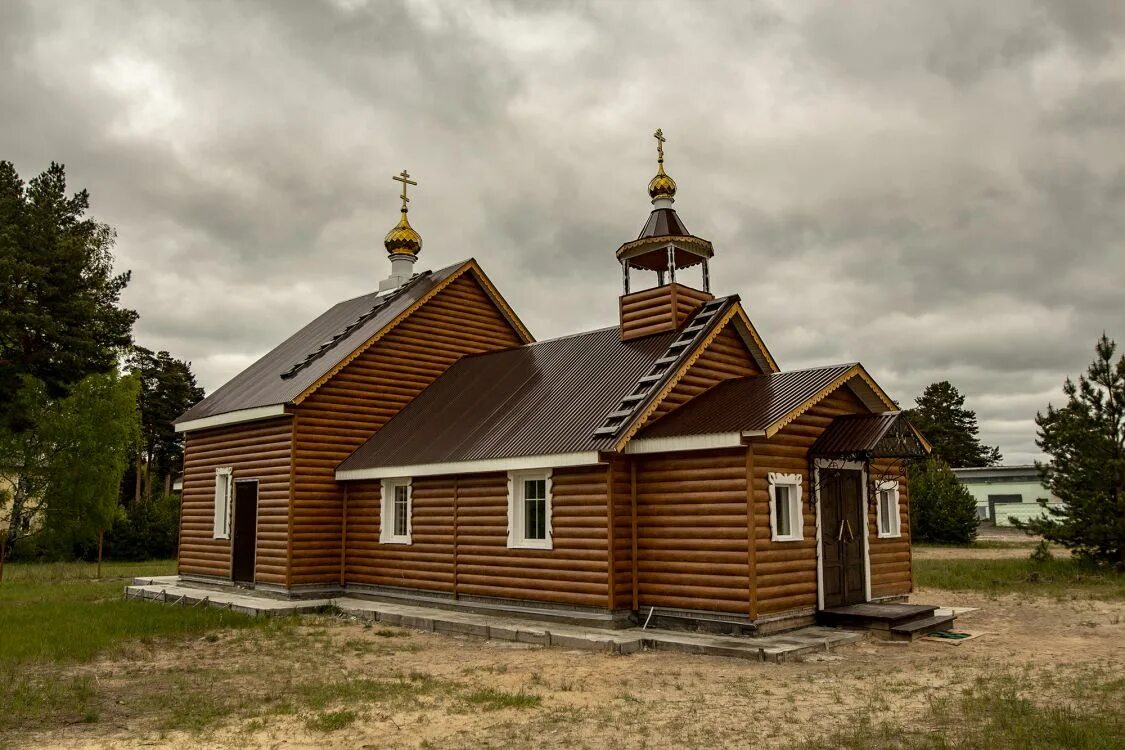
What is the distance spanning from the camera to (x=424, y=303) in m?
21.9

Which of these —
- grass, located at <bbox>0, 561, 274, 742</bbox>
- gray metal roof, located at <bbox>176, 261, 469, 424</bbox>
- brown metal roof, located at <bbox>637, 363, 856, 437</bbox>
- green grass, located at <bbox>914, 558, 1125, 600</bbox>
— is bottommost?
grass, located at <bbox>0, 561, 274, 742</bbox>

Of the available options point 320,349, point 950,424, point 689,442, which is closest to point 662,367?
point 689,442

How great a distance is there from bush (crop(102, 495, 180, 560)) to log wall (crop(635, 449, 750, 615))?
29.7 metres

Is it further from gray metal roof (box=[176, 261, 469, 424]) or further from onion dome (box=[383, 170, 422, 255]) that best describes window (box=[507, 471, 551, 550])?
onion dome (box=[383, 170, 422, 255])

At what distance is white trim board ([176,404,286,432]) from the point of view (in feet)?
62.1

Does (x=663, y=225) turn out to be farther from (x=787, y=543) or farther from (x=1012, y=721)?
(x=1012, y=721)

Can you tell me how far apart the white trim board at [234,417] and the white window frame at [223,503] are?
1.14 meters

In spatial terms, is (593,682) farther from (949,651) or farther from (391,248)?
(391,248)

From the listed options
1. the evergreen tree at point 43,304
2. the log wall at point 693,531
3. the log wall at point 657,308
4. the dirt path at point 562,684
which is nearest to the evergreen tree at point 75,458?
the evergreen tree at point 43,304

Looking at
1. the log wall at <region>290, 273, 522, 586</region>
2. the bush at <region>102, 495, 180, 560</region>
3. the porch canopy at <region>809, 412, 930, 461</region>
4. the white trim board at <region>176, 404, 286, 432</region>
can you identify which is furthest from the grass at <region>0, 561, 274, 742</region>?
the bush at <region>102, 495, 180, 560</region>

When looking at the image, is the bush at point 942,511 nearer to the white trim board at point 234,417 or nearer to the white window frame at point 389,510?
the white window frame at point 389,510

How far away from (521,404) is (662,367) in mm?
3304

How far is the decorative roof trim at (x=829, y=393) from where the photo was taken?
13.2m

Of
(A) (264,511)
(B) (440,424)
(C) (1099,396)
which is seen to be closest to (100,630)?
(A) (264,511)
